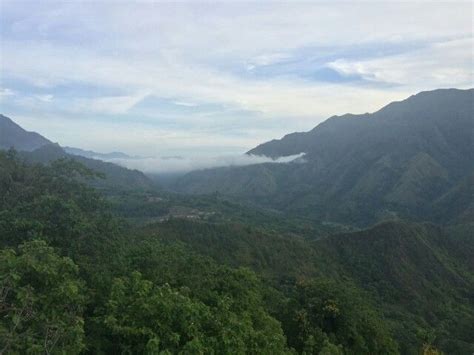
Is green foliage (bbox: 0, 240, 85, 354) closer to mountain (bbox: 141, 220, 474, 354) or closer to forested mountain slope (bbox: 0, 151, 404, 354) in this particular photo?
forested mountain slope (bbox: 0, 151, 404, 354)

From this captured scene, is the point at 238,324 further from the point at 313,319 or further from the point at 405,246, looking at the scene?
the point at 405,246

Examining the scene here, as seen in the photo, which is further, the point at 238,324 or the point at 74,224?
the point at 74,224

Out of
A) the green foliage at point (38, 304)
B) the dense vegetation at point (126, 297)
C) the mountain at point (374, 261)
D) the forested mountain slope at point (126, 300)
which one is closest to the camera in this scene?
the green foliage at point (38, 304)

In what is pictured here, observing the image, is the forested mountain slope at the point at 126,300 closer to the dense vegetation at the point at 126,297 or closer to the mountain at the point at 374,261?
the dense vegetation at the point at 126,297

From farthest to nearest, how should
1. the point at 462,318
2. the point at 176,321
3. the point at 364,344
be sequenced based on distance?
the point at 462,318
the point at 364,344
the point at 176,321

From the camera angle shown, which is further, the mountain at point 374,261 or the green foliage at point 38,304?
the mountain at point 374,261

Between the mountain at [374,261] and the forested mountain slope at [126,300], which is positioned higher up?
the forested mountain slope at [126,300]

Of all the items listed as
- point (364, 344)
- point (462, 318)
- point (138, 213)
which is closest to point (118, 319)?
point (364, 344)

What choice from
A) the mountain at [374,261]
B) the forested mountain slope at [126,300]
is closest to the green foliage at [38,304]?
the forested mountain slope at [126,300]

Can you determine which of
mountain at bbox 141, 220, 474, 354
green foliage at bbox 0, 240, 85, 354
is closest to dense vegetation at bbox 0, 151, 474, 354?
green foliage at bbox 0, 240, 85, 354
